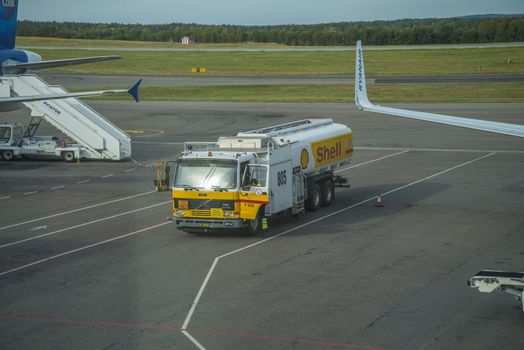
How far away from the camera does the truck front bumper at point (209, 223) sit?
30656 mm

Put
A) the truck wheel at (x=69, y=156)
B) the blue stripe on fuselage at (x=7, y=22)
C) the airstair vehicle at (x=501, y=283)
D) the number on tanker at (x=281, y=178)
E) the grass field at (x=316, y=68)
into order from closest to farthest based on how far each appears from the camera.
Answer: the airstair vehicle at (x=501, y=283) < the number on tanker at (x=281, y=178) < the truck wheel at (x=69, y=156) < the blue stripe on fuselage at (x=7, y=22) < the grass field at (x=316, y=68)

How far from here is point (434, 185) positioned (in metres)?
42.7

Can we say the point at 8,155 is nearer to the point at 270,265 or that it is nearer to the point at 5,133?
the point at 5,133

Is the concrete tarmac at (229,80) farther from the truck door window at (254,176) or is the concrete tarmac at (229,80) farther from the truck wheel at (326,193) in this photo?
the truck door window at (254,176)

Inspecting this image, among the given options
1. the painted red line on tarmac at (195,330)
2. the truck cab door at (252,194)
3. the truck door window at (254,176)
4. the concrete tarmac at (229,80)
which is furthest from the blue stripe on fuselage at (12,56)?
the concrete tarmac at (229,80)

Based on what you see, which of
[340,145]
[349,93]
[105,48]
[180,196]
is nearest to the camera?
[180,196]

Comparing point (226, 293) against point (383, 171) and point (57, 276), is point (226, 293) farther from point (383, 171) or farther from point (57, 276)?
point (383, 171)

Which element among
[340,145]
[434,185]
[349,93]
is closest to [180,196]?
[340,145]

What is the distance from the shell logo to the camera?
34.4 meters

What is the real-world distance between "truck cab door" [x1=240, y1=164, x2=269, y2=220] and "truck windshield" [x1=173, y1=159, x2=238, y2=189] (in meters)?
0.42

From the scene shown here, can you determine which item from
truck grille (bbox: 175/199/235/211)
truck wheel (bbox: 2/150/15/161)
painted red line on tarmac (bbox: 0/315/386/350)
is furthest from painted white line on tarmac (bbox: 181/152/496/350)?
truck wheel (bbox: 2/150/15/161)

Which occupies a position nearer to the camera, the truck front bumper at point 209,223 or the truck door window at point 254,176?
the truck front bumper at point 209,223

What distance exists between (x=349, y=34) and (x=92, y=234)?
164m

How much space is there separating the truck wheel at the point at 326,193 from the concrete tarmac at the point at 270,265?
0.50 meters
